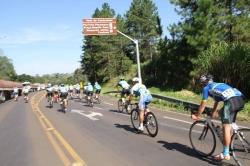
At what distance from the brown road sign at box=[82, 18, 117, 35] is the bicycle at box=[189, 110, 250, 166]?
1508 centimetres

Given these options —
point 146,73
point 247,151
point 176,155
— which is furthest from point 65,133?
point 146,73

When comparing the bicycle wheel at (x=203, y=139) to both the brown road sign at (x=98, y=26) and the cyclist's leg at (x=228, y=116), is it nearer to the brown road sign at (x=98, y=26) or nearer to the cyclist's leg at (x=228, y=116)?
the cyclist's leg at (x=228, y=116)

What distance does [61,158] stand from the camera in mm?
5840

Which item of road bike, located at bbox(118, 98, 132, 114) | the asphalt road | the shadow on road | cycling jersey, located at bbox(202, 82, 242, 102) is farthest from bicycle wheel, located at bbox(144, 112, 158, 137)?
road bike, located at bbox(118, 98, 132, 114)

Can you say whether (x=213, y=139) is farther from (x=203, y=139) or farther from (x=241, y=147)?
(x=241, y=147)

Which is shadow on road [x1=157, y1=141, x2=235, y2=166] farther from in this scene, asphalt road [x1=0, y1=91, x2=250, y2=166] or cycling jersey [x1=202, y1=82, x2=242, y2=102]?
cycling jersey [x1=202, y1=82, x2=242, y2=102]

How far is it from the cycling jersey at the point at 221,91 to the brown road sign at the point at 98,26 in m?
15.4

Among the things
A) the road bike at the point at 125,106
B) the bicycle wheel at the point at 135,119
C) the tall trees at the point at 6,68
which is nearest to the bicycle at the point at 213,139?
the bicycle wheel at the point at 135,119

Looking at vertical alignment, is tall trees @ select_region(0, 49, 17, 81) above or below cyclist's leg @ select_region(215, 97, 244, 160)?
above

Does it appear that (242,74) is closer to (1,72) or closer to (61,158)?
(61,158)

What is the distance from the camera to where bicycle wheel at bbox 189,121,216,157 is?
5383 millimetres

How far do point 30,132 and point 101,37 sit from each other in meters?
41.6

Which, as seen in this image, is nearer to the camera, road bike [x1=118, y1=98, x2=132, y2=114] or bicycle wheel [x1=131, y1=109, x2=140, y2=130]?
bicycle wheel [x1=131, y1=109, x2=140, y2=130]

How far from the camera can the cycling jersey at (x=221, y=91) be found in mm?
4785
